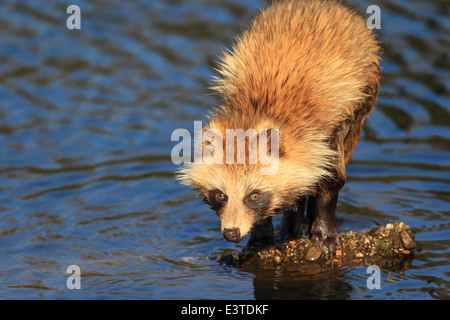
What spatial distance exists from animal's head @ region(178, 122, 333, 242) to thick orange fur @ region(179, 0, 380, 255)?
0.4 inches

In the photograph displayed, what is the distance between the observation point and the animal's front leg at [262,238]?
8.83 meters

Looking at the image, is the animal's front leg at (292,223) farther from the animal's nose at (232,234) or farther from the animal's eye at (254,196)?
the animal's nose at (232,234)

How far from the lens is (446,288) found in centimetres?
809

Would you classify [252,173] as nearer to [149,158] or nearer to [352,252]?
[352,252]

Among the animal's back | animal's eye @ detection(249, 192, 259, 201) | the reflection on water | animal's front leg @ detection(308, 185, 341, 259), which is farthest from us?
animal's front leg @ detection(308, 185, 341, 259)

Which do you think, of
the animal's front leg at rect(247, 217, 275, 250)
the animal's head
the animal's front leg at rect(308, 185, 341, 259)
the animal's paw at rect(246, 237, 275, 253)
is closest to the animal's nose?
the animal's head

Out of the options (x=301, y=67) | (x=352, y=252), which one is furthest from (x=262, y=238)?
(x=301, y=67)

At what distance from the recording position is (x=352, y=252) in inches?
349

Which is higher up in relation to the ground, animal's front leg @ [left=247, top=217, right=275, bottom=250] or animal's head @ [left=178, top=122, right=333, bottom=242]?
animal's head @ [left=178, top=122, right=333, bottom=242]

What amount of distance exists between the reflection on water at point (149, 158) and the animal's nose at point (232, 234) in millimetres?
735

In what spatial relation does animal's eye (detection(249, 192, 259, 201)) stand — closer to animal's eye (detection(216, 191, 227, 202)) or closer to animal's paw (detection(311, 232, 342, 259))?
animal's eye (detection(216, 191, 227, 202))

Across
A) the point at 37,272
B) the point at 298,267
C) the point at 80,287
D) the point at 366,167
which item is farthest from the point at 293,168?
the point at 366,167

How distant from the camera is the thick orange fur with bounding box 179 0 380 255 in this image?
26.0 ft

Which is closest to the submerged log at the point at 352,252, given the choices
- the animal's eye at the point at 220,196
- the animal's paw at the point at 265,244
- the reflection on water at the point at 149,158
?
the animal's paw at the point at 265,244
